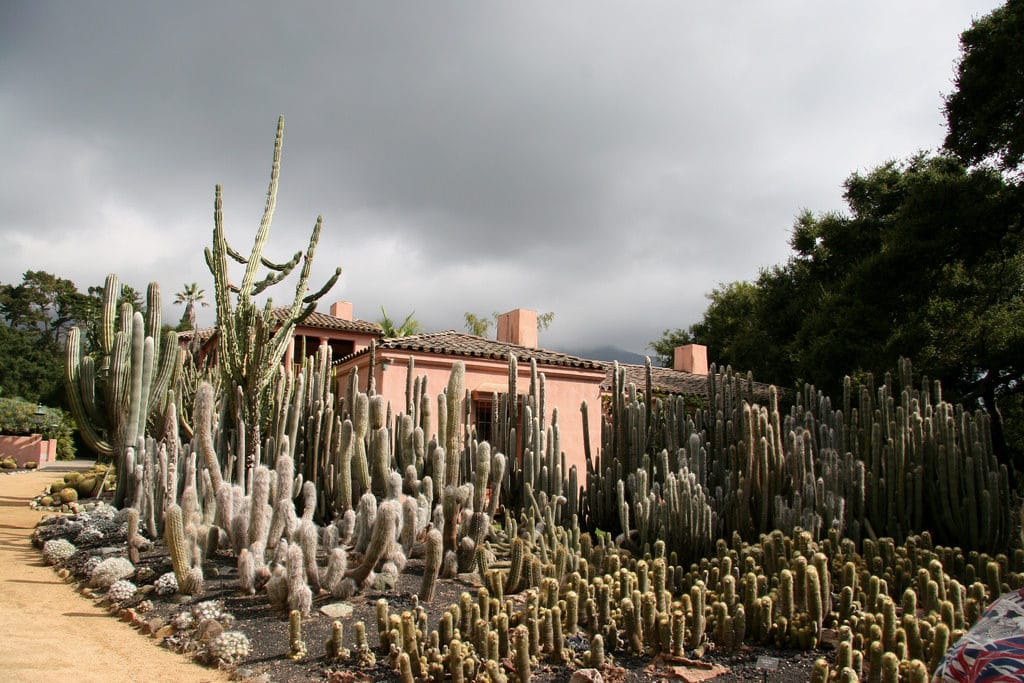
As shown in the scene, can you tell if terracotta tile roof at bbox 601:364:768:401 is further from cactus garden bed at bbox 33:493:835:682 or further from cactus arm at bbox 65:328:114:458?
cactus garden bed at bbox 33:493:835:682

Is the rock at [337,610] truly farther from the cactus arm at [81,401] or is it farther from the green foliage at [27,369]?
the green foliage at [27,369]

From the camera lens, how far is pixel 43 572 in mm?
8148

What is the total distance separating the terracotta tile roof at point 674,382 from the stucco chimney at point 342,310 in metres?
11.2

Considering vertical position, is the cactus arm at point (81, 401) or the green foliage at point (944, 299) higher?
the green foliage at point (944, 299)

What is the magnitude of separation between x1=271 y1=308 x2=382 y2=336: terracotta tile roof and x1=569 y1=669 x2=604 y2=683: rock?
21.6m

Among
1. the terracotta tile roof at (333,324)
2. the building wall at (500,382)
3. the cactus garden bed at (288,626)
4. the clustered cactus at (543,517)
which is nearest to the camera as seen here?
the cactus garden bed at (288,626)

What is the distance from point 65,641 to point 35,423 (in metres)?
27.2

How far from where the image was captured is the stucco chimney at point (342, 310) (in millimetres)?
28703

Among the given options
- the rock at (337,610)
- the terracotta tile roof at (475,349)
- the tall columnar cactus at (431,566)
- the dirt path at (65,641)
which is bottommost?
the dirt path at (65,641)

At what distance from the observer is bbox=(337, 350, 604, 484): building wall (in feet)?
50.3

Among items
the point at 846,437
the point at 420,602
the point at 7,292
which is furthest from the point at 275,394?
the point at 7,292

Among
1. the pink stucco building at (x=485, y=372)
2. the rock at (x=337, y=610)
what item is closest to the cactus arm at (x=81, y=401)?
the pink stucco building at (x=485, y=372)

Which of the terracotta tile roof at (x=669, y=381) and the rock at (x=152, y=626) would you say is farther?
the terracotta tile roof at (x=669, y=381)

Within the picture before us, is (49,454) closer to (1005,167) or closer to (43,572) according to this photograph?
(43,572)
